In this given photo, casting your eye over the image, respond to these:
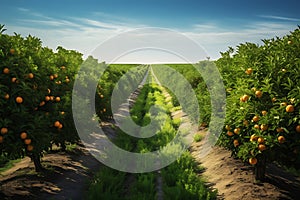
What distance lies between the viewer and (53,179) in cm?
676

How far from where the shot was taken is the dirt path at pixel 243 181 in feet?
18.7

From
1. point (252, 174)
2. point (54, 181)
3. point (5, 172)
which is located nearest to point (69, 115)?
Result: point (54, 181)

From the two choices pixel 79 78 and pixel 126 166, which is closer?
pixel 126 166

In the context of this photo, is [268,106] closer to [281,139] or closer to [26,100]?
→ [281,139]

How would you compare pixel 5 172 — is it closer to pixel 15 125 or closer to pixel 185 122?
pixel 15 125

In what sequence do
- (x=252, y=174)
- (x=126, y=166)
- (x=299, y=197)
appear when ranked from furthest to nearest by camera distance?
(x=126, y=166) → (x=252, y=174) → (x=299, y=197)

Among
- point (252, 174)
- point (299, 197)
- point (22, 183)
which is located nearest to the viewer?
point (299, 197)

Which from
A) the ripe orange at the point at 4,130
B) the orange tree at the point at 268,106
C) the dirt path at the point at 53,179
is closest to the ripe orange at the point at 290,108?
the orange tree at the point at 268,106

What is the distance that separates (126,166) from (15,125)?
3.29 metres

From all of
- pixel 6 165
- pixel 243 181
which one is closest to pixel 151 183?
pixel 243 181

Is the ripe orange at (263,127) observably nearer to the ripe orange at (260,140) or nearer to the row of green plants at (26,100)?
the ripe orange at (260,140)

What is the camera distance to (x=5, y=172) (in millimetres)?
7625

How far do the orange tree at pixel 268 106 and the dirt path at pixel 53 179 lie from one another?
373cm

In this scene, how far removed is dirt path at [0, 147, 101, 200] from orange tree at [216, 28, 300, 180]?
12.2 ft
